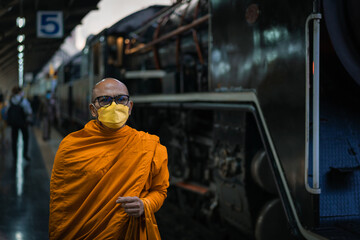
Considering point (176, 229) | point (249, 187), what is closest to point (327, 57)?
point (249, 187)

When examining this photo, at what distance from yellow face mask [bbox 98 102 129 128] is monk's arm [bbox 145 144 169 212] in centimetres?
24

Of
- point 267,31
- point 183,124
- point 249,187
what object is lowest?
point 249,187

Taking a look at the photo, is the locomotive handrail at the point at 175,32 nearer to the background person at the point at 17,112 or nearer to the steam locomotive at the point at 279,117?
the steam locomotive at the point at 279,117

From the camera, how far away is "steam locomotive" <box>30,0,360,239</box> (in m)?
2.70

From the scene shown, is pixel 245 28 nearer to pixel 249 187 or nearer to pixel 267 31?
pixel 267 31

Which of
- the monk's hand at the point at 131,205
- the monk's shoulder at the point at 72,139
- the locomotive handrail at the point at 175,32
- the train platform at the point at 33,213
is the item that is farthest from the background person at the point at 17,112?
the monk's hand at the point at 131,205

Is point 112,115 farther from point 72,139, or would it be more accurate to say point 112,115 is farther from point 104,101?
point 72,139

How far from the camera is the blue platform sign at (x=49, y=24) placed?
12.8 metres

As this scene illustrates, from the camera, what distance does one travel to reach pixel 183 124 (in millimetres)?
5645

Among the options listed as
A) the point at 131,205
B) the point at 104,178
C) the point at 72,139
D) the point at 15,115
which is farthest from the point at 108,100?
the point at 15,115

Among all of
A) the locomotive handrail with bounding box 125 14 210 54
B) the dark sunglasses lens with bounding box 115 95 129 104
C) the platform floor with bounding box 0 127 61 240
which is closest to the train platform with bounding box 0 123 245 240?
the platform floor with bounding box 0 127 61 240

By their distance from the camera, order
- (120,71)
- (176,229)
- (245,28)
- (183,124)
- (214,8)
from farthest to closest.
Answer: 1. (120,71)
2. (183,124)
3. (176,229)
4. (214,8)
5. (245,28)

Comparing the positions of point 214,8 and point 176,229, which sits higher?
point 214,8

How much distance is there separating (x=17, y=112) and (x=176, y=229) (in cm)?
539
